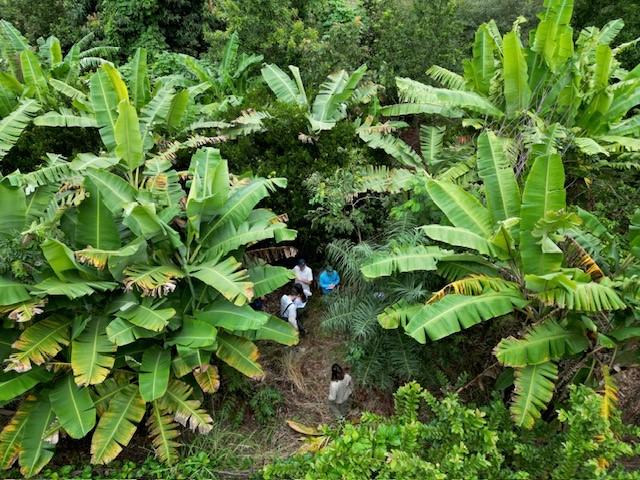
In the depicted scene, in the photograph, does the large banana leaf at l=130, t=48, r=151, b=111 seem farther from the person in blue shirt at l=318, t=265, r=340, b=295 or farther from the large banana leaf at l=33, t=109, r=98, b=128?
the person in blue shirt at l=318, t=265, r=340, b=295

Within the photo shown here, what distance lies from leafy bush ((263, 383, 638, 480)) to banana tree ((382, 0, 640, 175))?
12.0 feet

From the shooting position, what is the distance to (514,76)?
699 centimetres

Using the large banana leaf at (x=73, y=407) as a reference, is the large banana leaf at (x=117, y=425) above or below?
below

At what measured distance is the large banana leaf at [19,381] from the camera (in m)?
4.86

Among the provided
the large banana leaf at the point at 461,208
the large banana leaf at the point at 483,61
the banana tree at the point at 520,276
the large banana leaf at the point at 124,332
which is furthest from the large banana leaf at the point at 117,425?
the large banana leaf at the point at 483,61

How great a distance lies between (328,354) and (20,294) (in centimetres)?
381

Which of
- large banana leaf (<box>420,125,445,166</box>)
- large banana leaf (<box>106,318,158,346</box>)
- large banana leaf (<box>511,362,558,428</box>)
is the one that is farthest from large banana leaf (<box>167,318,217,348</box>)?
large banana leaf (<box>420,125,445,166</box>)

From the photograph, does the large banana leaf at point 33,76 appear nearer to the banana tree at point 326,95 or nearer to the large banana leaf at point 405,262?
the banana tree at point 326,95

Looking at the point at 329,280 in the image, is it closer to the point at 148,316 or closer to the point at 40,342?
the point at 148,316

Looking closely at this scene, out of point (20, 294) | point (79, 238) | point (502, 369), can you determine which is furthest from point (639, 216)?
point (20, 294)

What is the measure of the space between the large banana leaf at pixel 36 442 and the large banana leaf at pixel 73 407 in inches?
8.5

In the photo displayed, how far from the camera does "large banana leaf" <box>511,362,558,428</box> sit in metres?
4.39

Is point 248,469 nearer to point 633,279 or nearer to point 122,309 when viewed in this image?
point 122,309

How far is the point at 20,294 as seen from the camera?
490 cm
